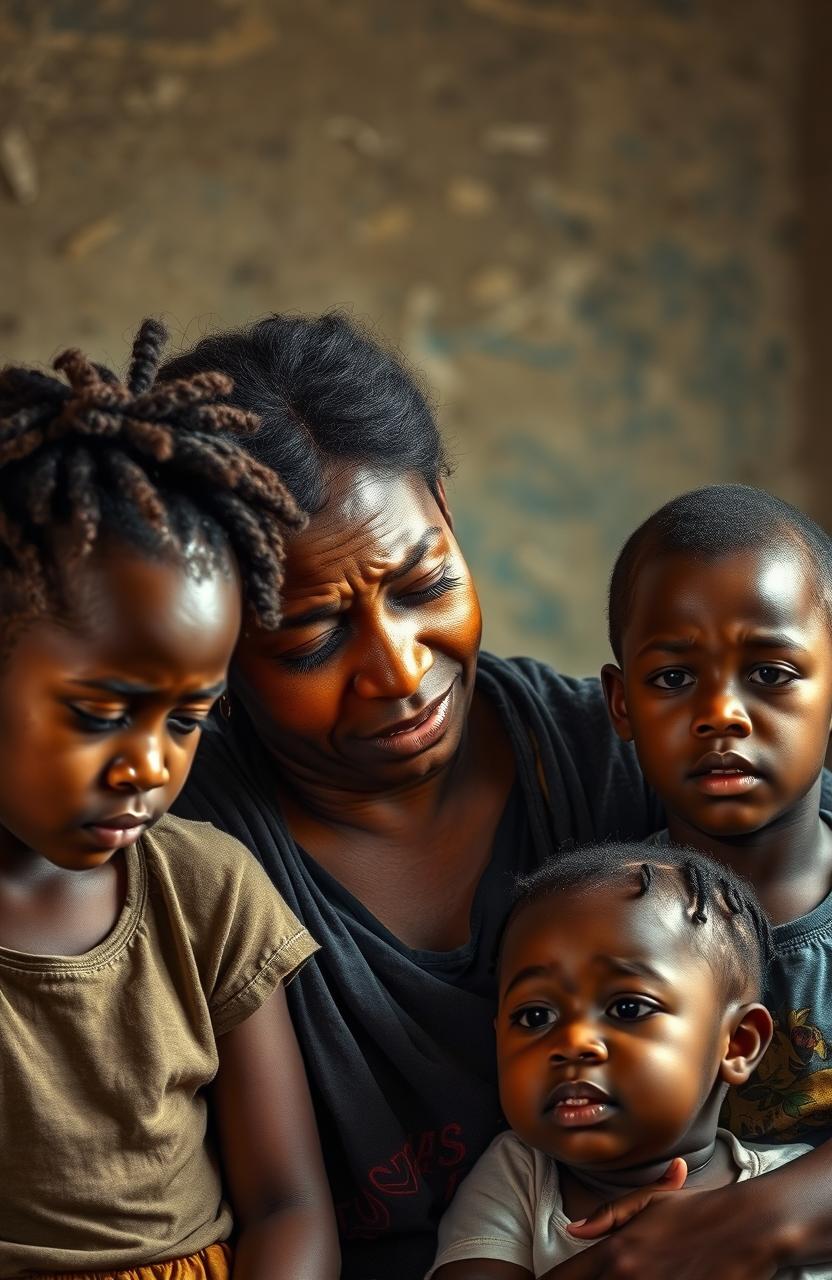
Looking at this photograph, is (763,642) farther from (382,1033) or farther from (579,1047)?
(382,1033)

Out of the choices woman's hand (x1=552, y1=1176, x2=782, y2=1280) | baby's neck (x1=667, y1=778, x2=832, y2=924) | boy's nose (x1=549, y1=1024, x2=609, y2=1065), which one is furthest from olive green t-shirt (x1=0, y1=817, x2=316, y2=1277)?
baby's neck (x1=667, y1=778, x2=832, y2=924)

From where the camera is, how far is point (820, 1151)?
1.54 m

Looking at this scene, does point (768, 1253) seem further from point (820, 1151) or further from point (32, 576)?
point (32, 576)

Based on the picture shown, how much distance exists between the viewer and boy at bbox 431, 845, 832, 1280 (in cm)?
149

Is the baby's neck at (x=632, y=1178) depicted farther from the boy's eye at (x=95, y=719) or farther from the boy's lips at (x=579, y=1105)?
the boy's eye at (x=95, y=719)

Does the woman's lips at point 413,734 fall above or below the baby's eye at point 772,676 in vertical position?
below

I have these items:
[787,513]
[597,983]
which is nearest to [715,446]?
[787,513]

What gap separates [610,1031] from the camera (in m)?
1.51

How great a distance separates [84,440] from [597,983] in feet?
2.40

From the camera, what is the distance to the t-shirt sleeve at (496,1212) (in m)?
1.57

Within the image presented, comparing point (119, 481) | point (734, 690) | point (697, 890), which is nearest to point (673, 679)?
point (734, 690)

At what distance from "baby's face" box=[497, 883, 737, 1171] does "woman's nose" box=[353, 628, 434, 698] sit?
0.28m

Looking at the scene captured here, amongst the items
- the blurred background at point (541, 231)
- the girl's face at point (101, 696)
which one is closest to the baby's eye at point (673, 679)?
the girl's face at point (101, 696)

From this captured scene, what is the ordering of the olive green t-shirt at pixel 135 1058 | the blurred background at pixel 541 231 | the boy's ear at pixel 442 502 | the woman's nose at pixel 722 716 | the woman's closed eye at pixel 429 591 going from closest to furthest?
the olive green t-shirt at pixel 135 1058 → the woman's nose at pixel 722 716 → the woman's closed eye at pixel 429 591 → the boy's ear at pixel 442 502 → the blurred background at pixel 541 231
